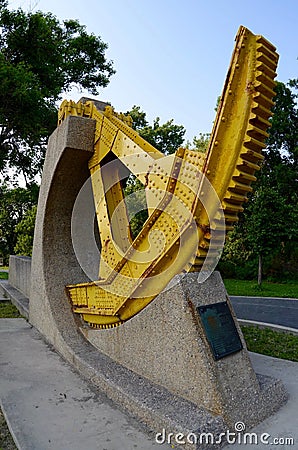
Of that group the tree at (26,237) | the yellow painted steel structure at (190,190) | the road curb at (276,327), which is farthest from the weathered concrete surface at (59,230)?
the tree at (26,237)

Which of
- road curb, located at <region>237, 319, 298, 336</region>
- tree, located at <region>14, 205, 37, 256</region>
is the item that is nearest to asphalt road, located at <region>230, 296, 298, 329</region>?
road curb, located at <region>237, 319, 298, 336</region>

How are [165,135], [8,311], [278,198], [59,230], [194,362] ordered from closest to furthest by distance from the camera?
[194,362] < [59,230] < [8,311] < [278,198] < [165,135]

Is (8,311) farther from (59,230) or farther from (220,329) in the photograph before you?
(220,329)

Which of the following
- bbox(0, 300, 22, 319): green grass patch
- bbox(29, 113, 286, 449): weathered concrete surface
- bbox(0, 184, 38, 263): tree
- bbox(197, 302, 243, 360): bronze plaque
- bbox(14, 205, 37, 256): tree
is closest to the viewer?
bbox(29, 113, 286, 449): weathered concrete surface

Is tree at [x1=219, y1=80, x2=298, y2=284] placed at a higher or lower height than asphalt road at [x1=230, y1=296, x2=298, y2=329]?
higher

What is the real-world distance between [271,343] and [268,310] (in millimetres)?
4474

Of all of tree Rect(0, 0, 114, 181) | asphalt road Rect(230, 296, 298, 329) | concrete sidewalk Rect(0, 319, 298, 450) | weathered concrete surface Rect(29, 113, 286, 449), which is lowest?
asphalt road Rect(230, 296, 298, 329)

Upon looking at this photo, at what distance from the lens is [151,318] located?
3.80 meters

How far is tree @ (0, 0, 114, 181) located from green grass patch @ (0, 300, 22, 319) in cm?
522

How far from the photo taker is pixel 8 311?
8.35 meters

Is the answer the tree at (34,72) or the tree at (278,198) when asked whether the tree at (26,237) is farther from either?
the tree at (278,198)

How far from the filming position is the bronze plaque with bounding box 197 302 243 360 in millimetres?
3406

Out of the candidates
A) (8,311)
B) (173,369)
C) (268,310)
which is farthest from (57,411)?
(268,310)

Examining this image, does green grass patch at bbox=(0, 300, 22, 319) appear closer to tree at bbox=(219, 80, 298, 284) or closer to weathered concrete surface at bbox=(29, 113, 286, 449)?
weathered concrete surface at bbox=(29, 113, 286, 449)
